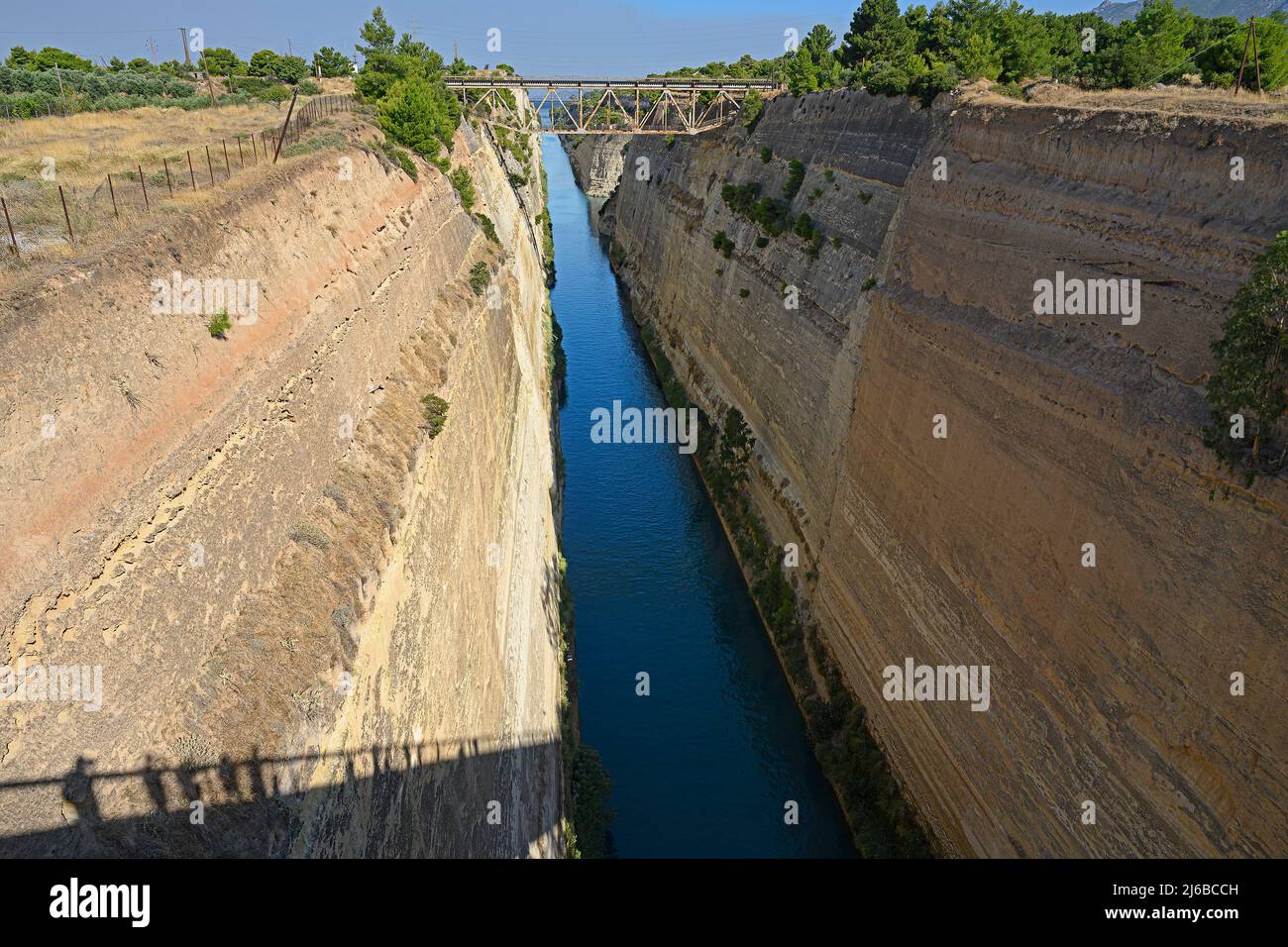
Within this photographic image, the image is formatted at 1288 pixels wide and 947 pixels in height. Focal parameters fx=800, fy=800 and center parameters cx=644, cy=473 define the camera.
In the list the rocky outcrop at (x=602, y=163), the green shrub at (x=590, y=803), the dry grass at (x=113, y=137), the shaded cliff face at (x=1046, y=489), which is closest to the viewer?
the shaded cliff face at (x=1046, y=489)

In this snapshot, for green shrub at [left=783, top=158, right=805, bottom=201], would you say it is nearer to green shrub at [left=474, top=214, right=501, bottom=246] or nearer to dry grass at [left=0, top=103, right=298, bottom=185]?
green shrub at [left=474, top=214, right=501, bottom=246]

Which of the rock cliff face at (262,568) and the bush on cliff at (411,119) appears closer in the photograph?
the rock cliff face at (262,568)

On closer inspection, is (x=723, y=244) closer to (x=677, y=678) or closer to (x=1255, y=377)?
(x=677, y=678)

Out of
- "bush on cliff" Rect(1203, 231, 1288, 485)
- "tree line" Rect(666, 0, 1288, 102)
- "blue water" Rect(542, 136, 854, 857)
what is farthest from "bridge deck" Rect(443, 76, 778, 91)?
"bush on cliff" Rect(1203, 231, 1288, 485)

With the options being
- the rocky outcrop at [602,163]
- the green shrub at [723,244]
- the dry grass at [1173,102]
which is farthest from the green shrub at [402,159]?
the rocky outcrop at [602,163]

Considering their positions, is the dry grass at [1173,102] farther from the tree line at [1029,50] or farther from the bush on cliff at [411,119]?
the bush on cliff at [411,119]

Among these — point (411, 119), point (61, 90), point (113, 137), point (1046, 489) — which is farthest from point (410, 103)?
point (1046, 489)
